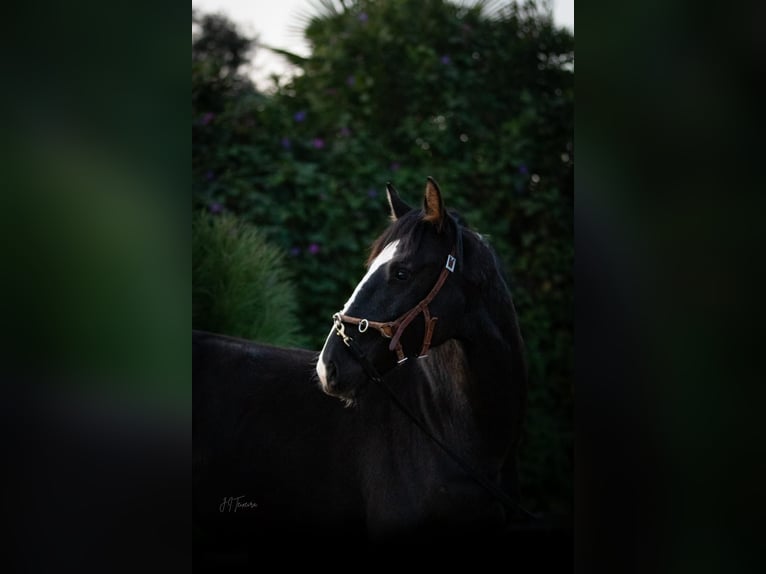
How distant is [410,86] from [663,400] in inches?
164

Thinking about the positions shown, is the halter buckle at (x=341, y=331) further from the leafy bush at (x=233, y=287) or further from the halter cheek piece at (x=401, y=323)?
the leafy bush at (x=233, y=287)

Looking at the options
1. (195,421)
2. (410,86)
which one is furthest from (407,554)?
(410,86)

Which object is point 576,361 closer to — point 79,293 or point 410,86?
point 79,293

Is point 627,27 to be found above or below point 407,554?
above

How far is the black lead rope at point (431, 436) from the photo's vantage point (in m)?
2.03

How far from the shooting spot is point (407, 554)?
2.13 metres

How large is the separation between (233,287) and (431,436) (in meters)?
1.36

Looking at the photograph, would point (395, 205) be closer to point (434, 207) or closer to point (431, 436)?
point (434, 207)

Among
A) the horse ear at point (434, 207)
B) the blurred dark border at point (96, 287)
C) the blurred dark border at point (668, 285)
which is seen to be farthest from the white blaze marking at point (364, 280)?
the blurred dark border at point (668, 285)

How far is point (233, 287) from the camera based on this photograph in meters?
3.09

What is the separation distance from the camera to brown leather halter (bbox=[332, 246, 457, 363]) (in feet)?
6.64

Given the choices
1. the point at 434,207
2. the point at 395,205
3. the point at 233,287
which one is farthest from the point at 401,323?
the point at 233,287

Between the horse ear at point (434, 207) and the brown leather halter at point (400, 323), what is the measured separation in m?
0.13

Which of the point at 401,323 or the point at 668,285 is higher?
the point at 668,285
